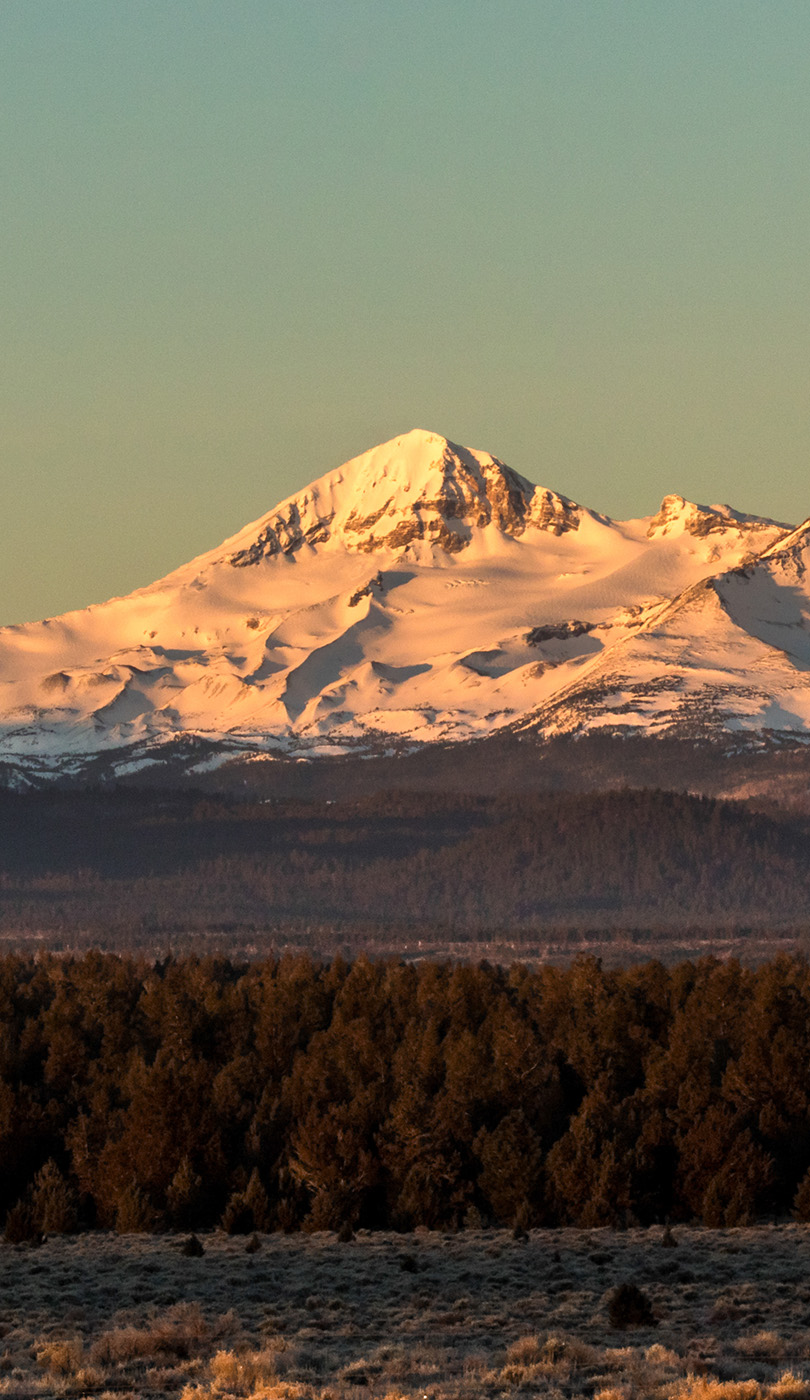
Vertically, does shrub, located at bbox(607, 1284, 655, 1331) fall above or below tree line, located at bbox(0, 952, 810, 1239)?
above

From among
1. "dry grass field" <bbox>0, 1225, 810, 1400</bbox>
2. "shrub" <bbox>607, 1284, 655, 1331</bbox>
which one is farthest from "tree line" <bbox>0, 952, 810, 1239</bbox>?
"shrub" <bbox>607, 1284, 655, 1331</bbox>

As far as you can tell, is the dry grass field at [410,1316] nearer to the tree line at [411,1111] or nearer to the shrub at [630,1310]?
the shrub at [630,1310]

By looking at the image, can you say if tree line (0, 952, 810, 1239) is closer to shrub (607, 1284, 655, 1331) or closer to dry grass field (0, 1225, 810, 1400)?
dry grass field (0, 1225, 810, 1400)

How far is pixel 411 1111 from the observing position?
108 meters

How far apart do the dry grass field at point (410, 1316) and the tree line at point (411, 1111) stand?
155 inches

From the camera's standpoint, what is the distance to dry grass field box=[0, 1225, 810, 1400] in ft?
191

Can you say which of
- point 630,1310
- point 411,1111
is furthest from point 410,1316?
point 411,1111

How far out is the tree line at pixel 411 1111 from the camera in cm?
9994

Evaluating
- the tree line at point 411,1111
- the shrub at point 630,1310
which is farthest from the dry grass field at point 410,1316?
the tree line at point 411,1111

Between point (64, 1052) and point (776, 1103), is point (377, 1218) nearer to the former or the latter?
point (776, 1103)

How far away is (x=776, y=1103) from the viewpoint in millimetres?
114438

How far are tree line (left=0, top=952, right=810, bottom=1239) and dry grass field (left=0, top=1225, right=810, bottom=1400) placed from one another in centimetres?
394

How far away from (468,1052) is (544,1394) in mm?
58565

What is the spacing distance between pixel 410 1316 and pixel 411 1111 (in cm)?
3500
